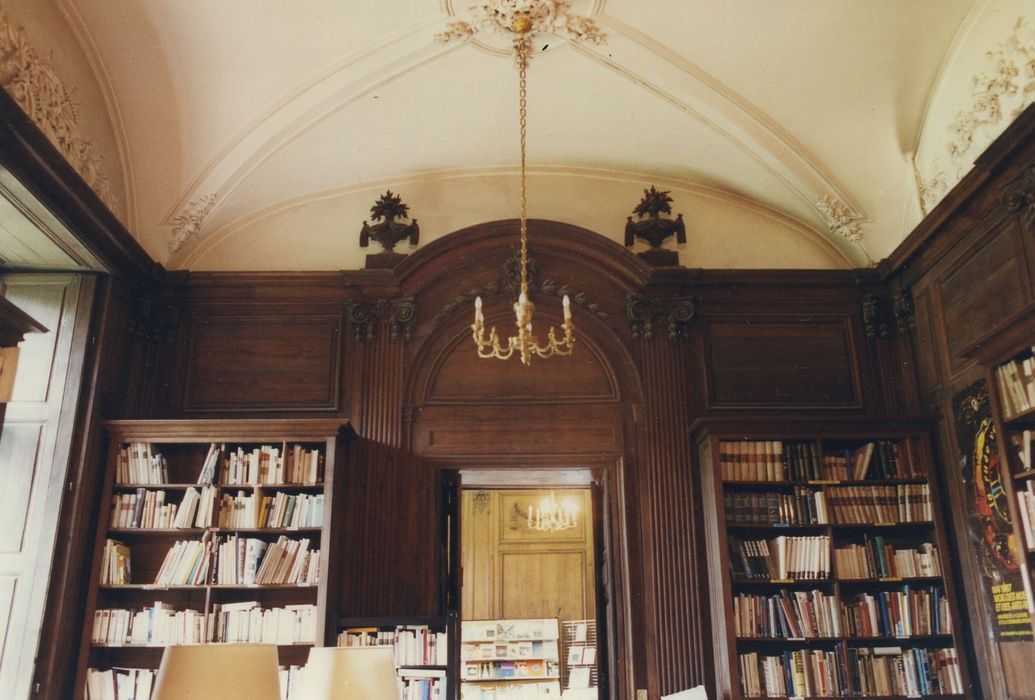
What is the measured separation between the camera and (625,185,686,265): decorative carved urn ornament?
6.30 metres

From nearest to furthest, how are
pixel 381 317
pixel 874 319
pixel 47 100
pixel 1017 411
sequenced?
pixel 1017 411, pixel 47 100, pixel 874 319, pixel 381 317

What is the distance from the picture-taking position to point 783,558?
17.5ft

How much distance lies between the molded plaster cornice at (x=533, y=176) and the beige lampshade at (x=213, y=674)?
4237 mm

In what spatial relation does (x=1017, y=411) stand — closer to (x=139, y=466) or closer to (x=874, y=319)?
(x=874, y=319)

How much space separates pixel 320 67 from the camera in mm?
5395

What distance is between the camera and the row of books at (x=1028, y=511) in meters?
3.96

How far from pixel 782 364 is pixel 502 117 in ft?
8.14

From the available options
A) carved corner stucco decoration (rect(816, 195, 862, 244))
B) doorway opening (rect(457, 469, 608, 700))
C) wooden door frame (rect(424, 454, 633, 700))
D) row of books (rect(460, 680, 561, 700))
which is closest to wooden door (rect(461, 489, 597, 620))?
doorway opening (rect(457, 469, 608, 700))

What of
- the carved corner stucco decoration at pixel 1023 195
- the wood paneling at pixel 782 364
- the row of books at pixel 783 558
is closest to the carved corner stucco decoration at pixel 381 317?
the wood paneling at pixel 782 364

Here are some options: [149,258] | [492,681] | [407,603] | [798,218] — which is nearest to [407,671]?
[407,603]

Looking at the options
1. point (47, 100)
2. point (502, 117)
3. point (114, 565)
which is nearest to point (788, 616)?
point (502, 117)

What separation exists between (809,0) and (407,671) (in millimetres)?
4366

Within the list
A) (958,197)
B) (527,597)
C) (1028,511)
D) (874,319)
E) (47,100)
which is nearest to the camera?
(1028,511)

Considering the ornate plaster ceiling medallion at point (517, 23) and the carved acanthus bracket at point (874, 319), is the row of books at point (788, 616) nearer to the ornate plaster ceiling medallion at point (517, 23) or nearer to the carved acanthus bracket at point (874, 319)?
the carved acanthus bracket at point (874, 319)
